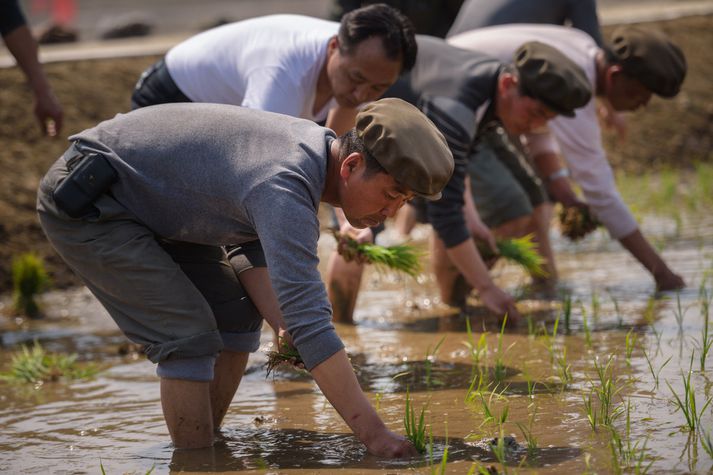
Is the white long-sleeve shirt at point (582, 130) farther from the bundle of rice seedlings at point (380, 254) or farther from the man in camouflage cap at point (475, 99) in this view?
the bundle of rice seedlings at point (380, 254)

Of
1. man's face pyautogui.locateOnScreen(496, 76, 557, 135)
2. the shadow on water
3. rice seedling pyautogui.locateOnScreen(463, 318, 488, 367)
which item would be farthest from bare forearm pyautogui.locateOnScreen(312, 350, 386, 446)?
man's face pyautogui.locateOnScreen(496, 76, 557, 135)

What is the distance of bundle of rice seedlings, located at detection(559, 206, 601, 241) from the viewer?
6133mm

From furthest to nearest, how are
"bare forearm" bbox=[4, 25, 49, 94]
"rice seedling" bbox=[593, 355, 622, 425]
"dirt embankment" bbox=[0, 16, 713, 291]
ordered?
"dirt embankment" bbox=[0, 16, 713, 291], "bare forearm" bbox=[4, 25, 49, 94], "rice seedling" bbox=[593, 355, 622, 425]

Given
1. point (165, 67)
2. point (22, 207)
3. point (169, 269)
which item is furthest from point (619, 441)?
point (22, 207)

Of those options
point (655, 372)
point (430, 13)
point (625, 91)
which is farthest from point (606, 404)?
point (430, 13)

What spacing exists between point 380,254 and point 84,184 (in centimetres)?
163

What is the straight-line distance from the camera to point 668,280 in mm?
5648

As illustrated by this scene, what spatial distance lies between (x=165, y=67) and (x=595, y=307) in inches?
87.1

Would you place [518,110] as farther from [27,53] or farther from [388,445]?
[27,53]

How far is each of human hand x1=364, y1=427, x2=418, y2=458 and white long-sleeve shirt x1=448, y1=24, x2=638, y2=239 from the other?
2756 millimetres

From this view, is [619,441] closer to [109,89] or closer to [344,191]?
[344,191]

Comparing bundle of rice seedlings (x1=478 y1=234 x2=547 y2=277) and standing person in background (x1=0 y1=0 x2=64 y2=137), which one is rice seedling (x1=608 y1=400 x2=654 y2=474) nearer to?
bundle of rice seedlings (x1=478 y1=234 x2=547 y2=277)

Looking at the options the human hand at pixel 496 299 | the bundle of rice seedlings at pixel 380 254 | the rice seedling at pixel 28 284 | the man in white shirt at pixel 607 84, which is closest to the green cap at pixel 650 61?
the man in white shirt at pixel 607 84

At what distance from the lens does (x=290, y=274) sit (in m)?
3.11
